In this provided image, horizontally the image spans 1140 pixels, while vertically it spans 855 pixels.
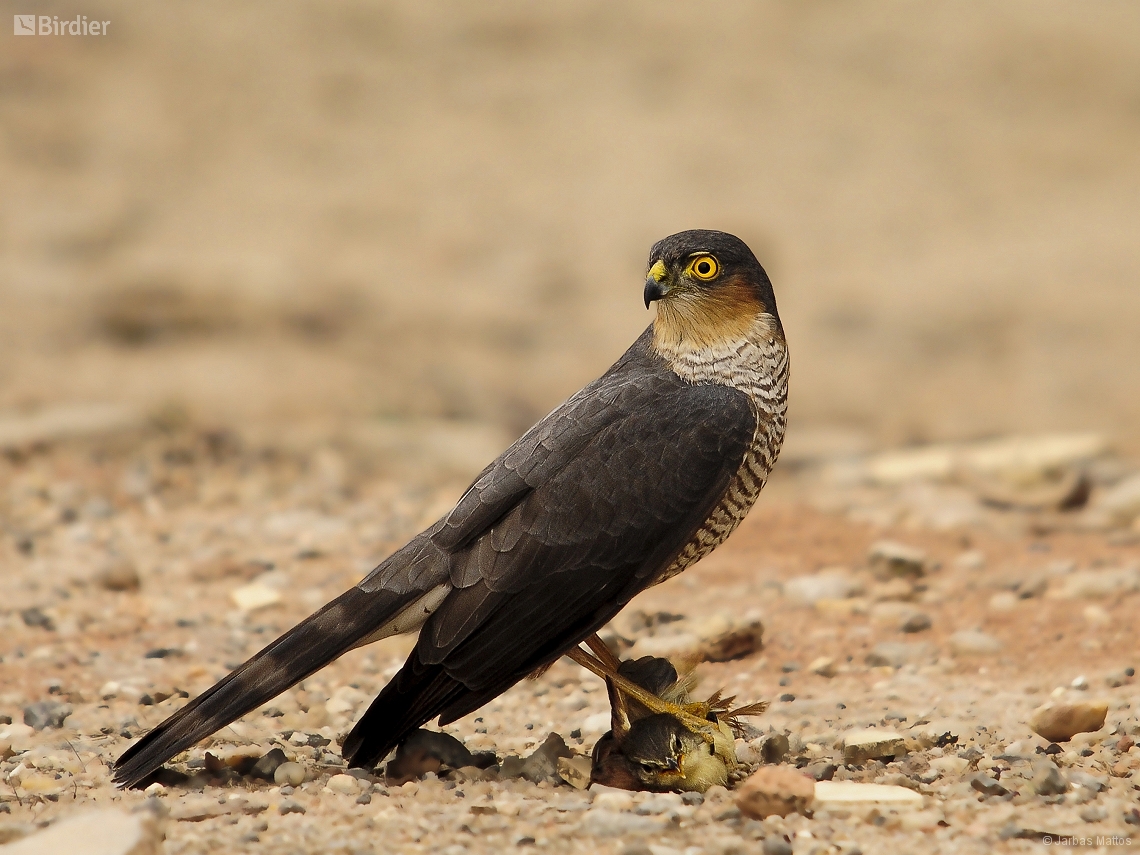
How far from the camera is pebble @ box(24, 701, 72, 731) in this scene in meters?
4.75

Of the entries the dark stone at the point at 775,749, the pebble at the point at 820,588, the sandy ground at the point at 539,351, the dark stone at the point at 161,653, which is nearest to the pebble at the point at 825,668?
the sandy ground at the point at 539,351

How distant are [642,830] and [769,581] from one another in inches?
131

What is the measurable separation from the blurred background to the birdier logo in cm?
12

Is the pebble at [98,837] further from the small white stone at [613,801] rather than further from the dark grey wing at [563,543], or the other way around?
the small white stone at [613,801]

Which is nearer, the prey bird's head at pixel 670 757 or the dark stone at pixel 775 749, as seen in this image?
the prey bird's head at pixel 670 757

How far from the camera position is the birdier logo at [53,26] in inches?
552

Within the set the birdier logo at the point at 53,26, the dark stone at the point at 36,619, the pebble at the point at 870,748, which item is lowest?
the pebble at the point at 870,748

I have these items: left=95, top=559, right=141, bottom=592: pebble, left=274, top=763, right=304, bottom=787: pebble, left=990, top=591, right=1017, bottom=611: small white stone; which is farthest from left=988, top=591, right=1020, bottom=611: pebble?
left=95, top=559, right=141, bottom=592: pebble

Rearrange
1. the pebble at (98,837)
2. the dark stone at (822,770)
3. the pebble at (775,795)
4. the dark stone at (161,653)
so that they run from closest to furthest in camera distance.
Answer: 1. the pebble at (98,837)
2. the pebble at (775,795)
3. the dark stone at (822,770)
4. the dark stone at (161,653)

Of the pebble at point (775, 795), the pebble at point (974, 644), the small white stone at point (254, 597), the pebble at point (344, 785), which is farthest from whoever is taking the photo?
the small white stone at point (254, 597)

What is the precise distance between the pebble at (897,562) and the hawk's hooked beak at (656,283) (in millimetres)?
2585

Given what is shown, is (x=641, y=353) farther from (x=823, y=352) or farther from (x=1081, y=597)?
(x=823, y=352)

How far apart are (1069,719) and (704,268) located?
2.05 m

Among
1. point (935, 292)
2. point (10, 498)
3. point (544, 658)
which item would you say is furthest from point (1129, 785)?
point (935, 292)
